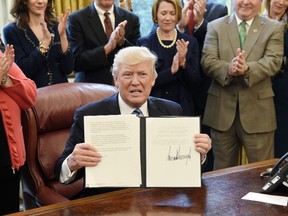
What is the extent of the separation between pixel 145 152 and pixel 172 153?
103 millimetres

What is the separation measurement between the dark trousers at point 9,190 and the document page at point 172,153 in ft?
2.74

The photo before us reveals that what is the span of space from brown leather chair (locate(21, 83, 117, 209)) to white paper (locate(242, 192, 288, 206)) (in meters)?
0.94

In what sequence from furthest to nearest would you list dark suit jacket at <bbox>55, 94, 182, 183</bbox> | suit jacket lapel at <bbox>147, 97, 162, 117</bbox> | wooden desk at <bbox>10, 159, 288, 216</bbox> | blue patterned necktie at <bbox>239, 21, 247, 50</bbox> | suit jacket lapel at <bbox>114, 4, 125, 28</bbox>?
suit jacket lapel at <bbox>114, 4, 125, 28</bbox> → blue patterned necktie at <bbox>239, 21, 247, 50</bbox> → suit jacket lapel at <bbox>147, 97, 162, 117</bbox> → dark suit jacket at <bbox>55, 94, 182, 183</bbox> → wooden desk at <bbox>10, 159, 288, 216</bbox>

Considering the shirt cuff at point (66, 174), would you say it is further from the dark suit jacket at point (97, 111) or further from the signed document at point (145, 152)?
the signed document at point (145, 152)

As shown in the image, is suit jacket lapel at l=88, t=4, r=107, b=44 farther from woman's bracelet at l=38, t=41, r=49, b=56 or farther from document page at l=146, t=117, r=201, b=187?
document page at l=146, t=117, r=201, b=187

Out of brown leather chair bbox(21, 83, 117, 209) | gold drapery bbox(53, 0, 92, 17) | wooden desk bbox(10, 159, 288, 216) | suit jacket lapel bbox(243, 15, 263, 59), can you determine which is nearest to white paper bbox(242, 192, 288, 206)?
wooden desk bbox(10, 159, 288, 216)

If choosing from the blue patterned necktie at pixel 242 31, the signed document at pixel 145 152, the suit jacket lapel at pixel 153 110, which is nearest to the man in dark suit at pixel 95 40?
the blue patterned necktie at pixel 242 31

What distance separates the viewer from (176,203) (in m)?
1.85

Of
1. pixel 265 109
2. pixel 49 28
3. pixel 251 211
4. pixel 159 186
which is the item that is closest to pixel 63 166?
pixel 159 186

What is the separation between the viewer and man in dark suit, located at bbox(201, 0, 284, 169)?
332 cm

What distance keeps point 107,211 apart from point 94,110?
0.59 metres

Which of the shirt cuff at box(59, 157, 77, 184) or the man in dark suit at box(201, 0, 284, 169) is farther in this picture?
the man in dark suit at box(201, 0, 284, 169)

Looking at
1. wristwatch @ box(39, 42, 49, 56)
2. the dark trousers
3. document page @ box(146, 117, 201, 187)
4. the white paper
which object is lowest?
the dark trousers

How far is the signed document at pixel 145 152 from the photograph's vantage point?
1.88m
